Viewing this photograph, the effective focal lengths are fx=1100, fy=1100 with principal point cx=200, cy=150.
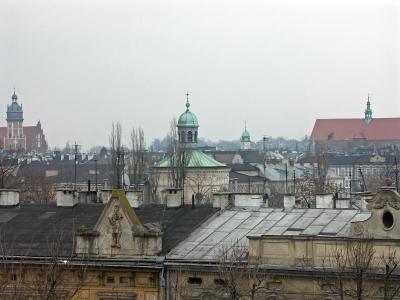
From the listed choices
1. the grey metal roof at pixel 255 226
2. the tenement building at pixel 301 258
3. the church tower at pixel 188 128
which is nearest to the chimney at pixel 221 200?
the grey metal roof at pixel 255 226

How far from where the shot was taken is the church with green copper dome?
11861 cm

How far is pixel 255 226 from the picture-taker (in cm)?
3828

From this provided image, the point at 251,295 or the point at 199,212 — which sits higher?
the point at 199,212

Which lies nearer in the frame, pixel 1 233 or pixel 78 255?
pixel 78 255

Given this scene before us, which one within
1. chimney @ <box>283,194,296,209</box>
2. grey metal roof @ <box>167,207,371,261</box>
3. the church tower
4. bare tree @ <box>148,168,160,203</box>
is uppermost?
the church tower

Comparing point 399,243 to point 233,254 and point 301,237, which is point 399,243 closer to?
point 301,237

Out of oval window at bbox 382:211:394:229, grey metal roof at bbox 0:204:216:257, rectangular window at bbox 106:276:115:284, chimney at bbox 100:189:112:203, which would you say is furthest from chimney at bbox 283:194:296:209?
oval window at bbox 382:211:394:229

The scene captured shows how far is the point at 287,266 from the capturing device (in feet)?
110

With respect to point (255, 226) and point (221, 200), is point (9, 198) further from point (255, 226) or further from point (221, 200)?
point (255, 226)

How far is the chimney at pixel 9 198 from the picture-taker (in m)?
45.0

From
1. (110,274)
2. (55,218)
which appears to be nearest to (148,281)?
(110,274)

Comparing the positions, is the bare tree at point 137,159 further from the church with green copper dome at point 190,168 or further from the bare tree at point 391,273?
the bare tree at point 391,273

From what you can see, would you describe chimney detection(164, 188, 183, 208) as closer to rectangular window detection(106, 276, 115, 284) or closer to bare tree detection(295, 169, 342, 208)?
rectangular window detection(106, 276, 115, 284)

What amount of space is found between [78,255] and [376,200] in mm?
10872
